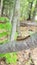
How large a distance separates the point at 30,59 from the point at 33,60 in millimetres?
160

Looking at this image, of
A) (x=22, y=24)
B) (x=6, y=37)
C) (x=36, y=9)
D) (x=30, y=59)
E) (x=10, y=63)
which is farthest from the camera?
(x=36, y=9)

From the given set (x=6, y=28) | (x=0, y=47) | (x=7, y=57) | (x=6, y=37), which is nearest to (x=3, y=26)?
(x=6, y=28)

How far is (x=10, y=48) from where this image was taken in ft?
3.76

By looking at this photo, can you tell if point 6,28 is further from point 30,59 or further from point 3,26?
point 30,59

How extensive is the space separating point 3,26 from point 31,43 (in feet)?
16.6

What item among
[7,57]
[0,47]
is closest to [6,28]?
[7,57]

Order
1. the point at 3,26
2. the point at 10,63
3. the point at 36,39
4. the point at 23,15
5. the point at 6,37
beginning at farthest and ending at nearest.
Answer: the point at 23,15 → the point at 10,63 → the point at 6,37 → the point at 3,26 → the point at 36,39

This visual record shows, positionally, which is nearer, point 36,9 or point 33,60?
point 33,60

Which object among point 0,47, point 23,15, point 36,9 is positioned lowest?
point 23,15

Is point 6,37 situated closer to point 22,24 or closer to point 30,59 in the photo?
point 30,59

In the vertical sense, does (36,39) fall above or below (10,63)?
above

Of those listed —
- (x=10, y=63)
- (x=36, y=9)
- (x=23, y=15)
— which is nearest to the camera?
(x=10, y=63)

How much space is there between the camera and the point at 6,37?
660cm

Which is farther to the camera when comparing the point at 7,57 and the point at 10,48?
the point at 7,57
